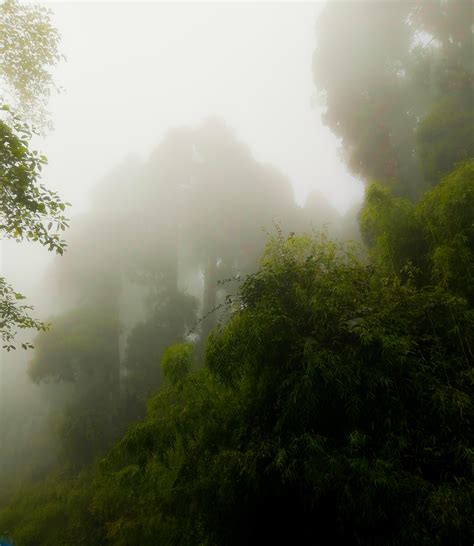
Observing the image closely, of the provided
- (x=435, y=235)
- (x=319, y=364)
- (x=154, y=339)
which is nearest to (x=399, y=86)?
(x=435, y=235)

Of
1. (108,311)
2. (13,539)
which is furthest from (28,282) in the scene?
(13,539)

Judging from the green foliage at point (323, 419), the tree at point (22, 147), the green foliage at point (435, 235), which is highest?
the tree at point (22, 147)

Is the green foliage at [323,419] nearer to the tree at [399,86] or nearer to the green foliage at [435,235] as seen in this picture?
the green foliage at [435,235]

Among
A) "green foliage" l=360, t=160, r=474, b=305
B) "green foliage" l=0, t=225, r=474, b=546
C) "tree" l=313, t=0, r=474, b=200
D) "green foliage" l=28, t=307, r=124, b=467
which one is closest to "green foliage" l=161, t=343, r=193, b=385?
"green foliage" l=0, t=225, r=474, b=546

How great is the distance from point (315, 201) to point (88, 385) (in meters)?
11.7

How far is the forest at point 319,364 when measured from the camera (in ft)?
6.60

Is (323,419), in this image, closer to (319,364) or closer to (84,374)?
(319,364)

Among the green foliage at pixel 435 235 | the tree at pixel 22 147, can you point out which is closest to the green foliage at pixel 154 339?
the tree at pixel 22 147

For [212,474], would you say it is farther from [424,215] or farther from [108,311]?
[108,311]

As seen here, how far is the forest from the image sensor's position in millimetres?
2012

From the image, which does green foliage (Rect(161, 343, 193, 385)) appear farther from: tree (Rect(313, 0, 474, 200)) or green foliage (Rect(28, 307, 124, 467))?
green foliage (Rect(28, 307, 124, 467))

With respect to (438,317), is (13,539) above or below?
below

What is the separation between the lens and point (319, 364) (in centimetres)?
219

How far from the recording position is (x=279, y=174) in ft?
51.5
